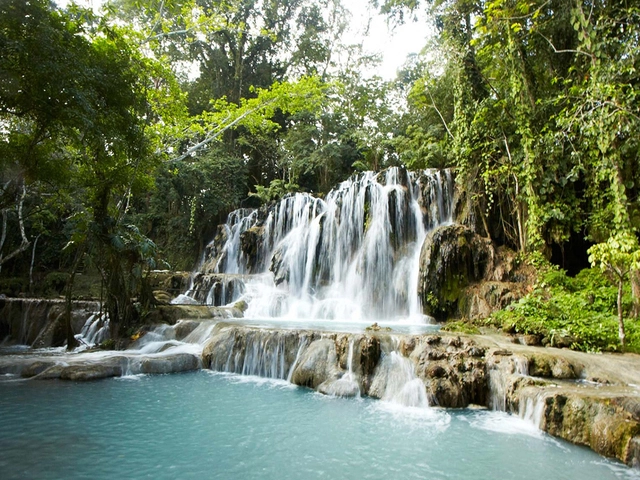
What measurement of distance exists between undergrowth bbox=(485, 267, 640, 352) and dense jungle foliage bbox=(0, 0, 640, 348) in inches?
2.2

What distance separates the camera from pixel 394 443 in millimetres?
4285

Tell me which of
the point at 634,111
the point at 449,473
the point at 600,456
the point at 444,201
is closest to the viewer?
the point at 449,473

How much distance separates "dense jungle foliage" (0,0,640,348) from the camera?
662 cm

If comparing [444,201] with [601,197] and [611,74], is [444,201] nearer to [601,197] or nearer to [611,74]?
[601,197]

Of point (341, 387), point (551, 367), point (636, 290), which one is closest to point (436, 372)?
point (341, 387)

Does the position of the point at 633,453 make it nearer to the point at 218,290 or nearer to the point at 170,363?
the point at 170,363

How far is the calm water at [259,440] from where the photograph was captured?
3.65 metres

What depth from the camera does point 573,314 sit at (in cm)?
809

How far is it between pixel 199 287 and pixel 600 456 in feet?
41.0

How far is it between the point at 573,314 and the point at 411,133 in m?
12.8

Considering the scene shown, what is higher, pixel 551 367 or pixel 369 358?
pixel 551 367

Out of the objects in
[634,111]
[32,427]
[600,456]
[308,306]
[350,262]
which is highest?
[634,111]

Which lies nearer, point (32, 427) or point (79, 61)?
point (32, 427)

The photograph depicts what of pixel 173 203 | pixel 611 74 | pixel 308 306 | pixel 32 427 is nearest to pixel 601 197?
pixel 611 74
